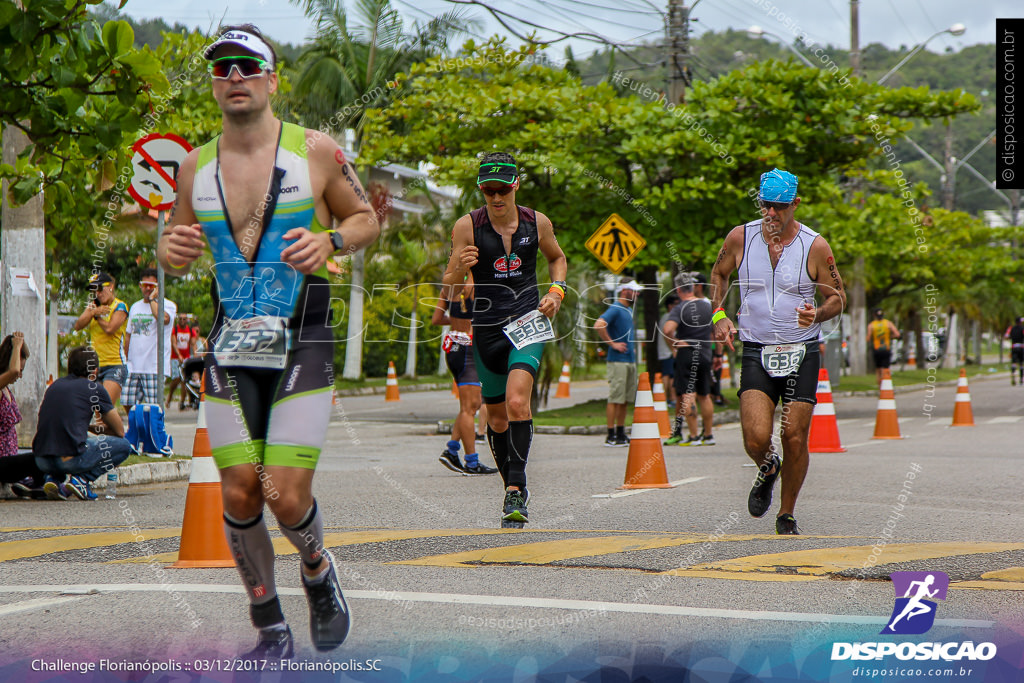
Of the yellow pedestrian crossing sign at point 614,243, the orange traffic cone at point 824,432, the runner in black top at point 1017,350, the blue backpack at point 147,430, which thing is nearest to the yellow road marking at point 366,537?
the blue backpack at point 147,430

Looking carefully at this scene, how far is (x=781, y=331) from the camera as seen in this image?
664 cm

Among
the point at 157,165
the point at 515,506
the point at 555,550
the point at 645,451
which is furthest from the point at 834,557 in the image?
the point at 157,165

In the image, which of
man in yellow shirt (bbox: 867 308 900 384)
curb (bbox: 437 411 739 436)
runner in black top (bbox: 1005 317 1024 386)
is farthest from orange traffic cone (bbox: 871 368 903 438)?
runner in black top (bbox: 1005 317 1024 386)

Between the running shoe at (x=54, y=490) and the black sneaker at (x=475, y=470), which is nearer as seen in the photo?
the running shoe at (x=54, y=490)

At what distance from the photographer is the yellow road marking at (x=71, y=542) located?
6467 millimetres

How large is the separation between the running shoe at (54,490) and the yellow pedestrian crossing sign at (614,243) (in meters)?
10.2

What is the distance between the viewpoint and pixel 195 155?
160 inches

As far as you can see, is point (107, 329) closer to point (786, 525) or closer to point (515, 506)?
point (515, 506)

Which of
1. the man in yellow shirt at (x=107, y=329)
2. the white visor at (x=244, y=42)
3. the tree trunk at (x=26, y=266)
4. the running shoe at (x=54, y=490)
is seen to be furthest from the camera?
the man in yellow shirt at (x=107, y=329)

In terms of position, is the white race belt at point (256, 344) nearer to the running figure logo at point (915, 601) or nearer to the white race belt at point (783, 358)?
the running figure logo at point (915, 601)

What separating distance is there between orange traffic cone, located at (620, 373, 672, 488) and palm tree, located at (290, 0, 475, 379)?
78.0 ft

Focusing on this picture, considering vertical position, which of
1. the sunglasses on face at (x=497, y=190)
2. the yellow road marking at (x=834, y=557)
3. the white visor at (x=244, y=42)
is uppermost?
the white visor at (x=244, y=42)

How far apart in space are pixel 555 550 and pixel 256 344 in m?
2.55

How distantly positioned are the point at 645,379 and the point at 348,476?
10.4ft
